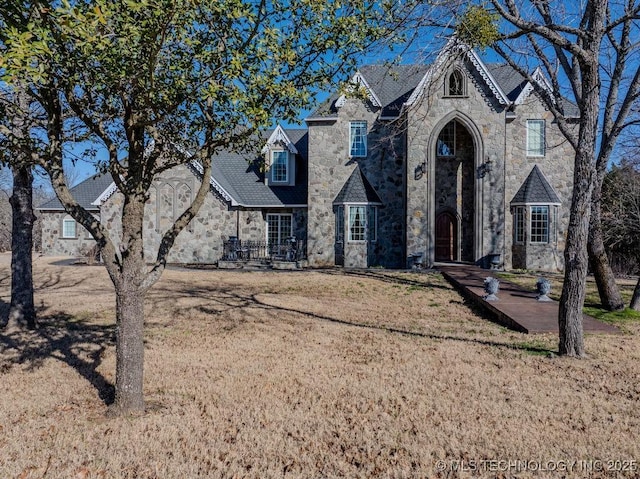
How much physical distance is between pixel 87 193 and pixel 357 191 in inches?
702

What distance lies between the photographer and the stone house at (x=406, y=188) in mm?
20219

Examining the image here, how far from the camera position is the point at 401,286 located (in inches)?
596

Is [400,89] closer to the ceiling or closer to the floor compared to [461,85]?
closer to the ceiling

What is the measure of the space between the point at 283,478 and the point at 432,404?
88.0 inches

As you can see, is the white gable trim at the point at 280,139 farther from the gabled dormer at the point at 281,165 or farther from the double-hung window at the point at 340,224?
the double-hung window at the point at 340,224

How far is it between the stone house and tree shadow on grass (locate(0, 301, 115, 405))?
42.7 feet

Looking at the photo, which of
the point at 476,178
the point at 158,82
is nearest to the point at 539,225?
the point at 476,178

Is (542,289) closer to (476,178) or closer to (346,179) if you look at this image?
(476,178)

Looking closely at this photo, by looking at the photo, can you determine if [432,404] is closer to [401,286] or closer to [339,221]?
[401,286]

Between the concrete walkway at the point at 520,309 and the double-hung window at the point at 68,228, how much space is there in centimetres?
2322

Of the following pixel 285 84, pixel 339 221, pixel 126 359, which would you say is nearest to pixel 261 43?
pixel 285 84

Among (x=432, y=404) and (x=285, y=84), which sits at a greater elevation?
(x=285, y=84)

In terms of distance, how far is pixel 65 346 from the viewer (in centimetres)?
746

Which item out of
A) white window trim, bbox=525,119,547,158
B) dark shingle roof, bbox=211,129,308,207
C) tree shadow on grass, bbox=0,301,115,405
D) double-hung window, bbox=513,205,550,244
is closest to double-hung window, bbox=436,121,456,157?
white window trim, bbox=525,119,547,158
